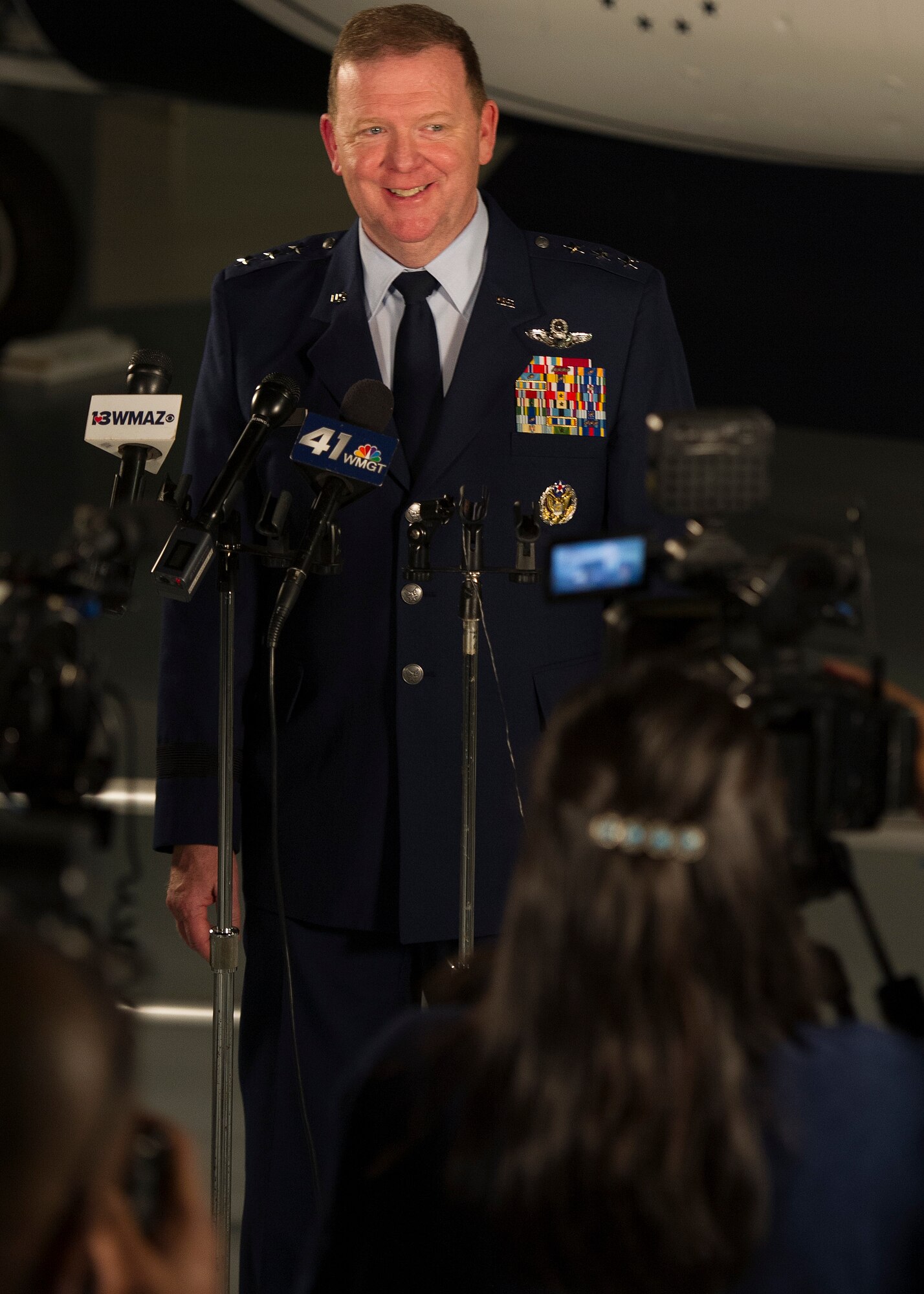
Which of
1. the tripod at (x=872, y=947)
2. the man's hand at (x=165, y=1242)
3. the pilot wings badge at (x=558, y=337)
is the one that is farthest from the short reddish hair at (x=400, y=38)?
the man's hand at (x=165, y=1242)

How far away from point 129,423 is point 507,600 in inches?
19.4

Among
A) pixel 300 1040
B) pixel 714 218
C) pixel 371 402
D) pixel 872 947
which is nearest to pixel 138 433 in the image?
pixel 371 402

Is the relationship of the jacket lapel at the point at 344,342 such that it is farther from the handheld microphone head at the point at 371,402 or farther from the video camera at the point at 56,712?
the video camera at the point at 56,712

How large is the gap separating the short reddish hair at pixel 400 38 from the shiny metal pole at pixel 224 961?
2.10 ft

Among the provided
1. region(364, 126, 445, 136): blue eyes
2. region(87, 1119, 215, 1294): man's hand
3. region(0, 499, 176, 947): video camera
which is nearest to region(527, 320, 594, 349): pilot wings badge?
region(364, 126, 445, 136): blue eyes

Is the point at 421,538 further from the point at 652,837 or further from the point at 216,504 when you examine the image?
the point at 652,837

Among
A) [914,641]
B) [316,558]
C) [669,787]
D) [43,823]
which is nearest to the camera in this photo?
[669,787]

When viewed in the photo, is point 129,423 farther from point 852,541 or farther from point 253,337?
point 852,541

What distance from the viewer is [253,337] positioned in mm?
2115

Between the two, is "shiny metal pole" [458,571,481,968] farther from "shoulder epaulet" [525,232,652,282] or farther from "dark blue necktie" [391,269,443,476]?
"shoulder epaulet" [525,232,652,282]

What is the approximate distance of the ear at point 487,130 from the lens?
2064 millimetres

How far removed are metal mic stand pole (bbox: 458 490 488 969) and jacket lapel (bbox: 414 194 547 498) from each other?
0.15m

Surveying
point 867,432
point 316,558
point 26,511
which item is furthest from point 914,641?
point 316,558

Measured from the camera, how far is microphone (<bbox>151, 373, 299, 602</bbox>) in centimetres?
173
